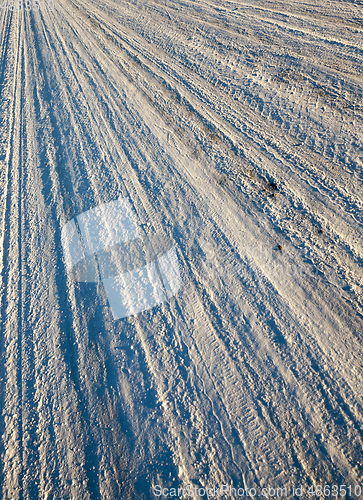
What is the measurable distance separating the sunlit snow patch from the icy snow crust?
0.05ft

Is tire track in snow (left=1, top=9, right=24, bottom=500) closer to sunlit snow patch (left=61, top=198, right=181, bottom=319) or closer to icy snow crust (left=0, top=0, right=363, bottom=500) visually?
icy snow crust (left=0, top=0, right=363, bottom=500)

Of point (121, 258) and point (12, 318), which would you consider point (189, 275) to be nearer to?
point (121, 258)

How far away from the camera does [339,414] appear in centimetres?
173

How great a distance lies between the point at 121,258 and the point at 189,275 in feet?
2.14

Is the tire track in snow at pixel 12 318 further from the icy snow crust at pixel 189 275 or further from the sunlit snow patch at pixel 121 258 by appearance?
the sunlit snow patch at pixel 121 258

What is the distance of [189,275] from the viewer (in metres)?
2.42

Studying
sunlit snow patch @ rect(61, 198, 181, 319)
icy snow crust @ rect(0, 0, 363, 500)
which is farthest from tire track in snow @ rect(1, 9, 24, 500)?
sunlit snow patch @ rect(61, 198, 181, 319)

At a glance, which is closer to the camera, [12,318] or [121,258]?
[12,318]

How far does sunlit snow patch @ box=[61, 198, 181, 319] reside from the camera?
2369mm

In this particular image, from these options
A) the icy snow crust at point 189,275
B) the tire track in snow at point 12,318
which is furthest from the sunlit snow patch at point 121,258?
the tire track in snow at point 12,318

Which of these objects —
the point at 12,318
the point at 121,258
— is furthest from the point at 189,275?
the point at 12,318

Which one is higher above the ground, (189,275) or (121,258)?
(121,258)

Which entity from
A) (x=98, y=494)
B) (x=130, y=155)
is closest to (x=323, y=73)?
(x=130, y=155)

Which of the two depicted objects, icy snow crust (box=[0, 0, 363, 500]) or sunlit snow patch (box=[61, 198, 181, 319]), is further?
sunlit snow patch (box=[61, 198, 181, 319])
